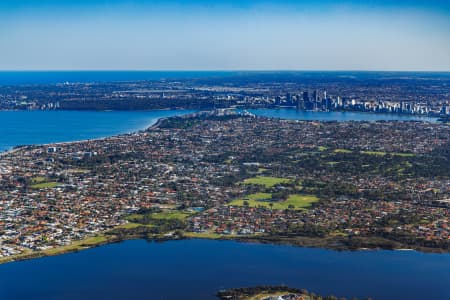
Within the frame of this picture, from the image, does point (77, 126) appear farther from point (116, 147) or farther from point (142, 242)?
point (142, 242)

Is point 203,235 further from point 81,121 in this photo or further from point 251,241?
point 81,121

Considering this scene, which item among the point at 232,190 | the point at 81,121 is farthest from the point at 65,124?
the point at 232,190

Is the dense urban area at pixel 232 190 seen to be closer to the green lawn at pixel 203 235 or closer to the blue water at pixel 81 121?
the green lawn at pixel 203 235

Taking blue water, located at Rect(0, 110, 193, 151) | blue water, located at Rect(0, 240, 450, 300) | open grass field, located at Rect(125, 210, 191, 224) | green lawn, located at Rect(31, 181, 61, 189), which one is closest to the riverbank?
blue water, located at Rect(0, 240, 450, 300)

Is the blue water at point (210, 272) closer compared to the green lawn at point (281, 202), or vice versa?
the blue water at point (210, 272)

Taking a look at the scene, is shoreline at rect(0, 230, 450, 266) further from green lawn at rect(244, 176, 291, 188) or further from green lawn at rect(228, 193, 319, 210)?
green lawn at rect(244, 176, 291, 188)

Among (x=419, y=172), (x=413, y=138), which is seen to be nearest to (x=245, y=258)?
(x=419, y=172)

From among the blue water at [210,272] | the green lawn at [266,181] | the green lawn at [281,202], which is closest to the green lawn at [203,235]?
the blue water at [210,272]
